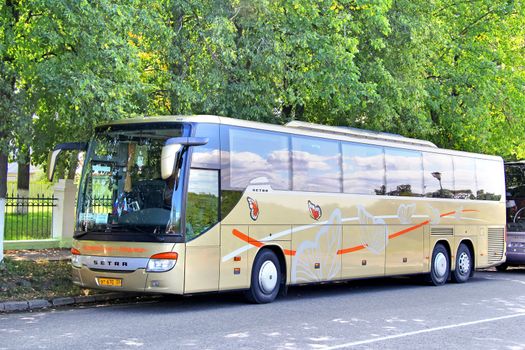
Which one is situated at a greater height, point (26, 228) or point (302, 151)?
point (302, 151)

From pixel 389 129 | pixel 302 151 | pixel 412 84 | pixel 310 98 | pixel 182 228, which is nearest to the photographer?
pixel 182 228

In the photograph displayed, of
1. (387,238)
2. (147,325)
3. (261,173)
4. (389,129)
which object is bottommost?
(147,325)

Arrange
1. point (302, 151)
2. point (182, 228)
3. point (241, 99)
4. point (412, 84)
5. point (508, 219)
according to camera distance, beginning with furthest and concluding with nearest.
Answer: point (508, 219), point (412, 84), point (241, 99), point (302, 151), point (182, 228)

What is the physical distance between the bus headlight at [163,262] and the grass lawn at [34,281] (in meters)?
2.55

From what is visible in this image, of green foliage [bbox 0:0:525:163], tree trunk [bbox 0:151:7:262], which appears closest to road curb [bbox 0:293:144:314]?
tree trunk [bbox 0:151:7:262]

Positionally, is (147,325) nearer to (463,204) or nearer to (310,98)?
(310,98)

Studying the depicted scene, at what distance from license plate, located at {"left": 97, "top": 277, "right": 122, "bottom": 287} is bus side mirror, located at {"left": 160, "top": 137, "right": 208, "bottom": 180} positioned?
73.0 inches

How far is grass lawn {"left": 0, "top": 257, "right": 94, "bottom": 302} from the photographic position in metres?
13.1

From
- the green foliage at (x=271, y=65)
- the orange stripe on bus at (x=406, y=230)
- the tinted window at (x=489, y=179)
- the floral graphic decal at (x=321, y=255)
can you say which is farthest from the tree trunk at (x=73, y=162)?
the tinted window at (x=489, y=179)

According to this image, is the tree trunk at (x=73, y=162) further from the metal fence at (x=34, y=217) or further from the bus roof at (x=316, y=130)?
the bus roof at (x=316, y=130)

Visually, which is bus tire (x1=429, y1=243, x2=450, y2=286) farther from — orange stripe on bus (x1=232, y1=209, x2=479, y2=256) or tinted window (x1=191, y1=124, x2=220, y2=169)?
tinted window (x1=191, y1=124, x2=220, y2=169)

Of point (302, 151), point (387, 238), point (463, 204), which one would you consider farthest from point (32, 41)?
point (463, 204)

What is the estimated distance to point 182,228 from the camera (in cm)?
1196

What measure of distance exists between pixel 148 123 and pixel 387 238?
22.2 feet
